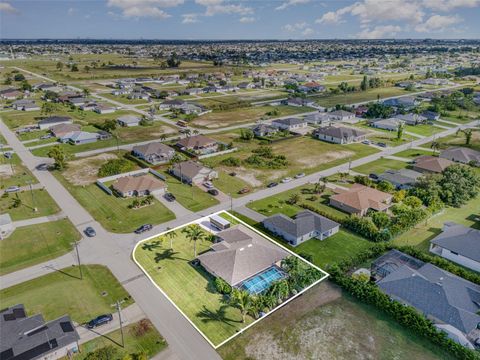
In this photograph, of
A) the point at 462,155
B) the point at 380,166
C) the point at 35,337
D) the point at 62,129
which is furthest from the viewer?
the point at 62,129

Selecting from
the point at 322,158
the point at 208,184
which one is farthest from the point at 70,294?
the point at 322,158

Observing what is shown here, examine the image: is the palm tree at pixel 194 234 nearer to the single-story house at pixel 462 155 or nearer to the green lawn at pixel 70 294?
the green lawn at pixel 70 294

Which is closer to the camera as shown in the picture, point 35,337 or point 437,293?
point 35,337

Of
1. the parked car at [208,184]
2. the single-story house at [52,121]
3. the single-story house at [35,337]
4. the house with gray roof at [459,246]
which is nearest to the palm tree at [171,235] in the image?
the parked car at [208,184]

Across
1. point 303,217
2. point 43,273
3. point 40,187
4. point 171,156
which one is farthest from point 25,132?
point 303,217

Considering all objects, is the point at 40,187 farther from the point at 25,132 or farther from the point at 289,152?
the point at 289,152

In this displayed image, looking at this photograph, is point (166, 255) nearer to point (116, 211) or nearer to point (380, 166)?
point (116, 211)
